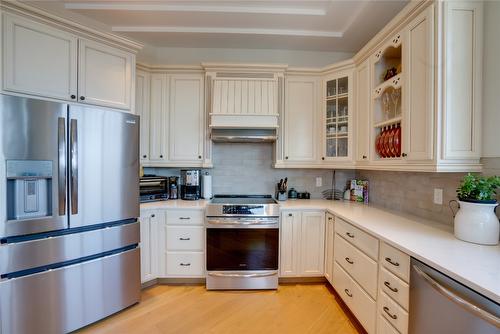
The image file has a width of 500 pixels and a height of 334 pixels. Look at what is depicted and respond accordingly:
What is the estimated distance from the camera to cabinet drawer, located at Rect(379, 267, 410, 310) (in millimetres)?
1308

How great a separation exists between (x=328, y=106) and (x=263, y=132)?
0.83 meters

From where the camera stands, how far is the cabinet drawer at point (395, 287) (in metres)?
1.31

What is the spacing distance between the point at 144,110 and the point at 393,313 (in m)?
2.91

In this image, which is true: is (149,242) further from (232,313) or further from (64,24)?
(64,24)

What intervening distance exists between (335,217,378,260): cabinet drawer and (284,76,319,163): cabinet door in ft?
2.99

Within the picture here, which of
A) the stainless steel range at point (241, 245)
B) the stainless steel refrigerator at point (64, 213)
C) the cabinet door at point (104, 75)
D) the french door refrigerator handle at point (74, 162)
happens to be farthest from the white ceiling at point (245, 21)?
the stainless steel range at point (241, 245)

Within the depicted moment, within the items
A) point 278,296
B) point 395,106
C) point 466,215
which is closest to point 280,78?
point 395,106

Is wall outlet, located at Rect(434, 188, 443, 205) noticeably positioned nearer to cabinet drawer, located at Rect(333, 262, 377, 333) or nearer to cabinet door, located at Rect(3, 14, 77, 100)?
cabinet drawer, located at Rect(333, 262, 377, 333)

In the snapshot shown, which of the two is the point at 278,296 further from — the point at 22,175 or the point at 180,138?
the point at 22,175

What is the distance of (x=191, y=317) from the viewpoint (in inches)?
80.6

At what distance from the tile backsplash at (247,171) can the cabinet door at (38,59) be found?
1424 millimetres

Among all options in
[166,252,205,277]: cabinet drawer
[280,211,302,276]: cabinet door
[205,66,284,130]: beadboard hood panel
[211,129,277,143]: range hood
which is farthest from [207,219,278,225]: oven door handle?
[205,66,284,130]: beadboard hood panel

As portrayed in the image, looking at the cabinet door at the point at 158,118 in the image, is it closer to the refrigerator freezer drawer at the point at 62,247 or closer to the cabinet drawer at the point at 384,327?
the refrigerator freezer drawer at the point at 62,247

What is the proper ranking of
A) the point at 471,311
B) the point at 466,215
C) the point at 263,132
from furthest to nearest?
1. the point at 263,132
2. the point at 466,215
3. the point at 471,311
